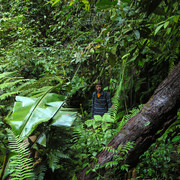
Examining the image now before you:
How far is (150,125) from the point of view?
1.57 meters

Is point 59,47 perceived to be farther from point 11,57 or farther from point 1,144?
point 1,144

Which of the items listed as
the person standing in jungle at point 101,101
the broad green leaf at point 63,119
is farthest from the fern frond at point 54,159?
the person standing in jungle at point 101,101

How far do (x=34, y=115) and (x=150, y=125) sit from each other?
1145 mm

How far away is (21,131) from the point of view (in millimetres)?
1224

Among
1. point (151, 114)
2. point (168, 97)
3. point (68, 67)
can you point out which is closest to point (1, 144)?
point (151, 114)

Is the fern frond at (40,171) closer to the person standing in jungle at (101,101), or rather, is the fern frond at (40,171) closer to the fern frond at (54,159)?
the fern frond at (54,159)

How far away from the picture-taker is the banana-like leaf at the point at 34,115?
124 cm

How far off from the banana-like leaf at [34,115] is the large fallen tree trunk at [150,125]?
1.96 ft

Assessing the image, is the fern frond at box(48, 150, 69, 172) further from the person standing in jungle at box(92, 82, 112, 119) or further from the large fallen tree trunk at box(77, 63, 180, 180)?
the person standing in jungle at box(92, 82, 112, 119)

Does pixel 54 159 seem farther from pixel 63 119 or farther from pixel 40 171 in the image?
pixel 63 119

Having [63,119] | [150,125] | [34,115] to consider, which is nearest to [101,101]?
[150,125]

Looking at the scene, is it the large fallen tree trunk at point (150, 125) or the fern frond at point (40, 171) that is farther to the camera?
the large fallen tree trunk at point (150, 125)

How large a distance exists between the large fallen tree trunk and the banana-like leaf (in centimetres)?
60

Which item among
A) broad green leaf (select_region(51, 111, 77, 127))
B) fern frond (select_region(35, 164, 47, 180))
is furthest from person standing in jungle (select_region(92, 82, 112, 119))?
fern frond (select_region(35, 164, 47, 180))
